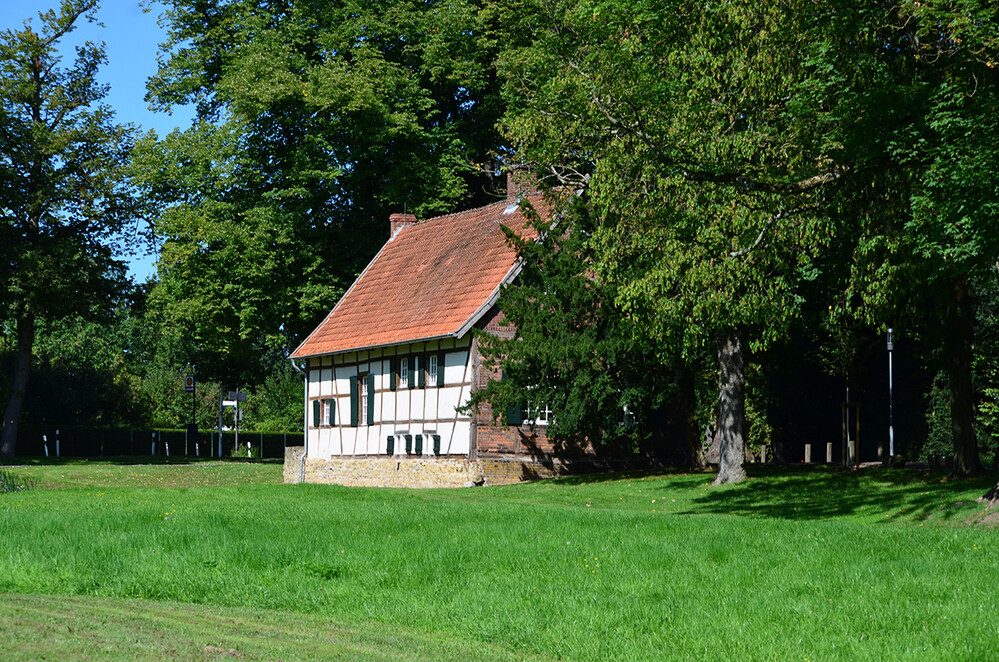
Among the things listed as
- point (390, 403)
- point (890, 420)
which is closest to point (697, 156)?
point (390, 403)

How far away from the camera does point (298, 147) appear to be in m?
41.7

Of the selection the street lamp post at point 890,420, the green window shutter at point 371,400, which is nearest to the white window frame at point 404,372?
the green window shutter at point 371,400

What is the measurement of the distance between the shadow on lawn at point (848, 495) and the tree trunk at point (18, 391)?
32.8 meters

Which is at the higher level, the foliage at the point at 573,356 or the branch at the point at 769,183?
the branch at the point at 769,183

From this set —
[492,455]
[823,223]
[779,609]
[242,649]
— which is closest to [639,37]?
[823,223]

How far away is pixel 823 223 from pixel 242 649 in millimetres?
14798

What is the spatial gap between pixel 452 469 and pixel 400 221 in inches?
484

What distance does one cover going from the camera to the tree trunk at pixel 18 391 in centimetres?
4919

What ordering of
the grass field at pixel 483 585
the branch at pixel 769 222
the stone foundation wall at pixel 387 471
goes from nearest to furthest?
the grass field at pixel 483 585
the branch at pixel 769 222
the stone foundation wall at pixel 387 471

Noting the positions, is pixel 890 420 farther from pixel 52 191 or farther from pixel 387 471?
pixel 52 191

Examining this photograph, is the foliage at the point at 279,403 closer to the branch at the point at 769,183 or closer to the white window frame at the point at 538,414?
the white window frame at the point at 538,414

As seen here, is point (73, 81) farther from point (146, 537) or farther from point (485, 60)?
point (146, 537)

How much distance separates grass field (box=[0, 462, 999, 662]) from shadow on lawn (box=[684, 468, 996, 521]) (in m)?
1.06

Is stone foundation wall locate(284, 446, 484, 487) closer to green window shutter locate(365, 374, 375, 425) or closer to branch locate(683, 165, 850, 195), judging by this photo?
green window shutter locate(365, 374, 375, 425)
